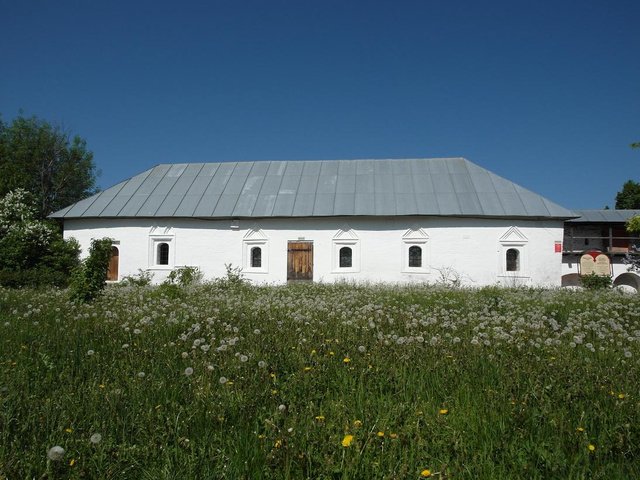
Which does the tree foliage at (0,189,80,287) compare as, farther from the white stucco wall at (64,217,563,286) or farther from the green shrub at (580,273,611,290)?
Answer: the green shrub at (580,273,611,290)

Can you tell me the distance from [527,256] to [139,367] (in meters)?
18.3

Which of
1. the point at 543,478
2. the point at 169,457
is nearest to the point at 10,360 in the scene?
the point at 169,457

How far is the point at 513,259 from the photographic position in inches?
739

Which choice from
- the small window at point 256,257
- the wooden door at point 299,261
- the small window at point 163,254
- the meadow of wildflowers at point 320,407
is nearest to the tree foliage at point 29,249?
the small window at point 163,254

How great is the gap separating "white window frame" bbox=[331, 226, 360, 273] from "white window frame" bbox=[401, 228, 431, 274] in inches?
87.0

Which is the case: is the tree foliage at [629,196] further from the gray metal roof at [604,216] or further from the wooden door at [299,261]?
the wooden door at [299,261]

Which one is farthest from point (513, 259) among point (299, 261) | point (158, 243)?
point (158, 243)

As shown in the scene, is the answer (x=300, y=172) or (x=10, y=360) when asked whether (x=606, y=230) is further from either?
(x=10, y=360)

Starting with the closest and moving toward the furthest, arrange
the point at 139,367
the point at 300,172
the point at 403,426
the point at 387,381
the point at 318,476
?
the point at 318,476 < the point at 403,426 < the point at 387,381 < the point at 139,367 < the point at 300,172

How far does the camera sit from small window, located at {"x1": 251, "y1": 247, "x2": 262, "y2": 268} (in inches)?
790

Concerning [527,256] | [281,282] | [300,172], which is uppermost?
[300,172]

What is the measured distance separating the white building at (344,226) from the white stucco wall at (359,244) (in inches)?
1.9

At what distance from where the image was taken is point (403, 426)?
3059 mm

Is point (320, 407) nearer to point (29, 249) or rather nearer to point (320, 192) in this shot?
point (320, 192)
